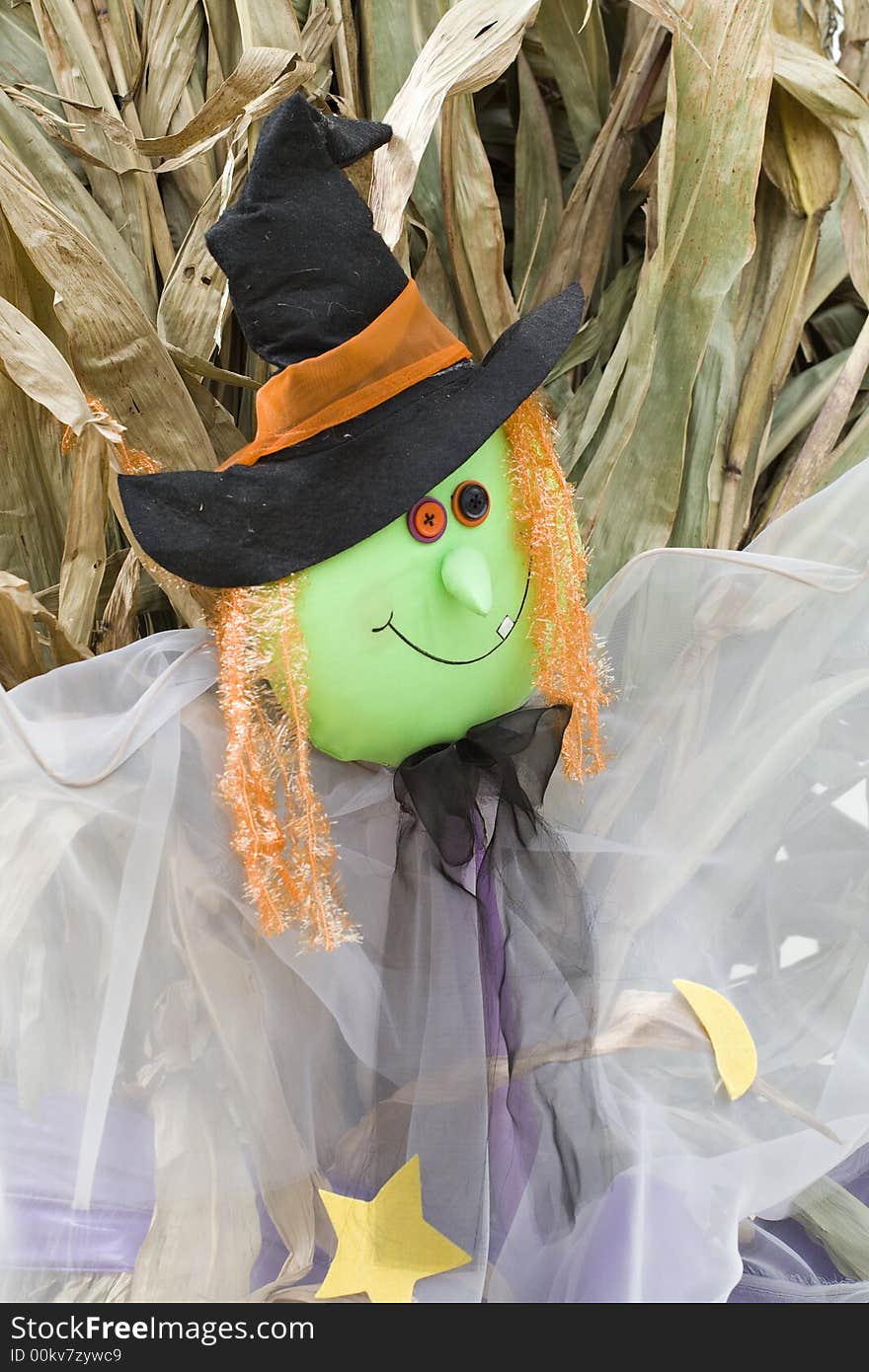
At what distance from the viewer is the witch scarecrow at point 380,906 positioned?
521 millimetres

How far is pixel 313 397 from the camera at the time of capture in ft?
1.70

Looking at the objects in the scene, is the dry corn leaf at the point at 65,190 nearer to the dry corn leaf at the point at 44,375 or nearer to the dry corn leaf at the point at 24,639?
the dry corn leaf at the point at 44,375

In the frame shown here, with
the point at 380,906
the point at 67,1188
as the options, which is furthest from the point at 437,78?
the point at 67,1188

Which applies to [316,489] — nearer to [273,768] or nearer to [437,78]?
[273,768]

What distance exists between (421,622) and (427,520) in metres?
0.05

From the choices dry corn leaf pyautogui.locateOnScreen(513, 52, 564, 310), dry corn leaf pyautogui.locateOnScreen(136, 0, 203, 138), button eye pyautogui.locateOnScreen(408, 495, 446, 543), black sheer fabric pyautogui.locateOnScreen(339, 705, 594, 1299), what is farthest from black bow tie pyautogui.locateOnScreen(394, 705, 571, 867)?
dry corn leaf pyautogui.locateOnScreen(136, 0, 203, 138)

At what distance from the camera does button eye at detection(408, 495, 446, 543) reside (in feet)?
1.73

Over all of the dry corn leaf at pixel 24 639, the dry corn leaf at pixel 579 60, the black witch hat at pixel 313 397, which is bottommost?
the dry corn leaf at pixel 24 639

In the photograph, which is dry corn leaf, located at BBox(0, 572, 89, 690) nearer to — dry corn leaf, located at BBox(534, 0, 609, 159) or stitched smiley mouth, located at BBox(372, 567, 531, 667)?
stitched smiley mouth, located at BBox(372, 567, 531, 667)

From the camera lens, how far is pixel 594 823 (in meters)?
0.65

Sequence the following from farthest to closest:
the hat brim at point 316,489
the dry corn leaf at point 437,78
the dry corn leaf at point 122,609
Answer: the dry corn leaf at point 122,609 < the dry corn leaf at point 437,78 < the hat brim at point 316,489

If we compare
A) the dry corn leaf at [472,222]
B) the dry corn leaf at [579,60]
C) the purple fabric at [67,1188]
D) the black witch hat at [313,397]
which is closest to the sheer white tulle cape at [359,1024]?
the purple fabric at [67,1188]

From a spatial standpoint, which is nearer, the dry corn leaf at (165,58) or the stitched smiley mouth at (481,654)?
the stitched smiley mouth at (481,654)

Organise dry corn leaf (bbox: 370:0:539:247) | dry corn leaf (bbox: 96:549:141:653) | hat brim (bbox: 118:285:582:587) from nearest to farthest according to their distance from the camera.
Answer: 1. hat brim (bbox: 118:285:582:587)
2. dry corn leaf (bbox: 370:0:539:247)
3. dry corn leaf (bbox: 96:549:141:653)
